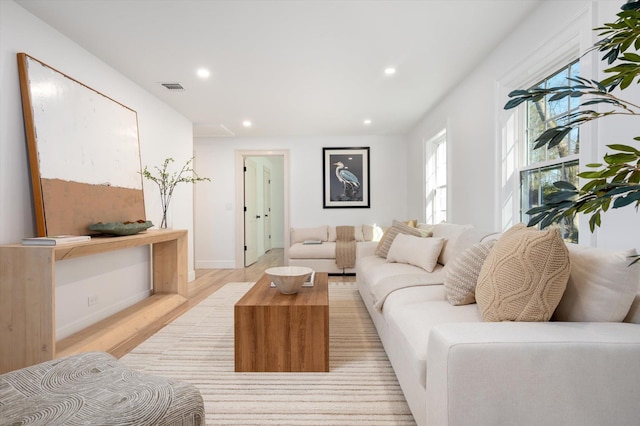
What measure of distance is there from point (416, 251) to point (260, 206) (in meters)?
5.04

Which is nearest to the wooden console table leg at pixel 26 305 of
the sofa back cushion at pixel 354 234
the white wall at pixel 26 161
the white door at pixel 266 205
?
the white wall at pixel 26 161

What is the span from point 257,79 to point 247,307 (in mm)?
2418

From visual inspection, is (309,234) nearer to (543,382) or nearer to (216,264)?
(216,264)

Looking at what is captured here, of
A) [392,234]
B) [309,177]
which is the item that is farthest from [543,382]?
[309,177]

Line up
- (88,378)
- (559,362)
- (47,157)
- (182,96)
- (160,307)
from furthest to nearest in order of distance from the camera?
(182,96), (160,307), (47,157), (88,378), (559,362)

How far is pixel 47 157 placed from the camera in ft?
7.72

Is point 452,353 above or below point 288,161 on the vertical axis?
below

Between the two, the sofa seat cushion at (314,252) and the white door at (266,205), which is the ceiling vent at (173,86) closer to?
the sofa seat cushion at (314,252)

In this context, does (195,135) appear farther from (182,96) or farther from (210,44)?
(210,44)

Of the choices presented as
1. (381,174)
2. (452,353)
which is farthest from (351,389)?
(381,174)

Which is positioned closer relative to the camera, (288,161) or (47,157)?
(47,157)

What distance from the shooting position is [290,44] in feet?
8.75

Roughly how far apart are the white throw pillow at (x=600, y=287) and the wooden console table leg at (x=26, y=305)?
2.77 metres

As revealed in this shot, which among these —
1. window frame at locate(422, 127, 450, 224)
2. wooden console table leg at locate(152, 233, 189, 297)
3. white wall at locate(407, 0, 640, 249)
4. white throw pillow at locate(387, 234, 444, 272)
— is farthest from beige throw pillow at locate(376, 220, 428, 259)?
wooden console table leg at locate(152, 233, 189, 297)
